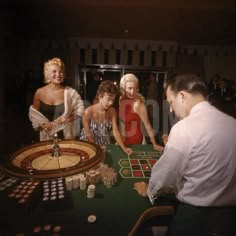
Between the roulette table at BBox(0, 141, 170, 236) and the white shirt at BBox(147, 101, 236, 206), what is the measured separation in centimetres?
25

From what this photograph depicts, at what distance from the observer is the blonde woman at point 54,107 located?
2.14 meters

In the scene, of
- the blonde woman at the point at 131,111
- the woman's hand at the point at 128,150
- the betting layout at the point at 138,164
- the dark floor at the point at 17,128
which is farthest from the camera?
the dark floor at the point at 17,128

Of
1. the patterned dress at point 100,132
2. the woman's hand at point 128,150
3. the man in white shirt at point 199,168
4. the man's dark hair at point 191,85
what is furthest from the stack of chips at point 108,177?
the patterned dress at point 100,132

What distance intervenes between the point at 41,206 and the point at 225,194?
36.2 inches

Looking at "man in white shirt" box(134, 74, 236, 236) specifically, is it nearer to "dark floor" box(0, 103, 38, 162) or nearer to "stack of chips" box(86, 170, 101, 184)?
"stack of chips" box(86, 170, 101, 184)

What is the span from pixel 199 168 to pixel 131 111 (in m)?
1.43

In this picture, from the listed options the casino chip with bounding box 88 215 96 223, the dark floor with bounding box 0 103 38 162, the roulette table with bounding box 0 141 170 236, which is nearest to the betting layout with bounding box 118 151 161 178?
the roulette table with bounding box 0 141 170 236

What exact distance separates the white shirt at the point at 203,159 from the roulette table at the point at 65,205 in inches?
9.7

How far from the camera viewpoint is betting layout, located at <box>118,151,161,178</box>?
1488mm

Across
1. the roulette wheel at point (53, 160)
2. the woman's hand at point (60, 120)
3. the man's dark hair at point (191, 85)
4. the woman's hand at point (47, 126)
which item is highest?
the man's dark hair at point (191, 85)

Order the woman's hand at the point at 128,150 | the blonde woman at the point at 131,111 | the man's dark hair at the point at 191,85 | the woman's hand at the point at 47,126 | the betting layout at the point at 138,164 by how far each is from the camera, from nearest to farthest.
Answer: the man's dark hair at the point at 191,85 → the betting layout at the point at 138,164 → the woman's hand at the point at 128,150 → the woman's hand at the point at 47,126 → the blonde woman at the point at 131,111

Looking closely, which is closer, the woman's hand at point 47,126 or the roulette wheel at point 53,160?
the roulette wheel at point 53,160

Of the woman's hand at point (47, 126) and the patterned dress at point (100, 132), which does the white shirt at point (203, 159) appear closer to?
the patterned dress at point (100, 132)

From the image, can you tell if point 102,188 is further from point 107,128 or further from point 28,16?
point 28,16
